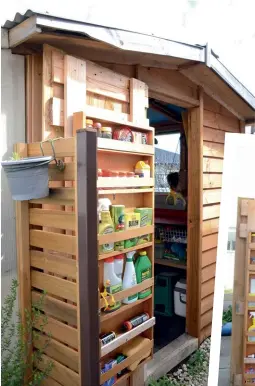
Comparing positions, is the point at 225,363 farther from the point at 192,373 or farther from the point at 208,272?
the point at 208,272

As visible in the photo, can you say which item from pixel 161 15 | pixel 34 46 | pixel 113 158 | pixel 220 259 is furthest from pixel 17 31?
pixel 220 259

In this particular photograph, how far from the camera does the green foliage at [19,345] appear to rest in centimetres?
166

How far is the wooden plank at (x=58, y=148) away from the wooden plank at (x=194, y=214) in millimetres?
1767

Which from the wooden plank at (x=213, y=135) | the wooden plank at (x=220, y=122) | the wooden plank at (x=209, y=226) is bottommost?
the wooden plank at (x=209, y=226)

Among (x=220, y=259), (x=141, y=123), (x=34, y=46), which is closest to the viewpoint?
(x=220, y=259)

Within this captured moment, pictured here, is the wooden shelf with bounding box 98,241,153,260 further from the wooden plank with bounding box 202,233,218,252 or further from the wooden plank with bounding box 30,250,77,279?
the wooden plank with bounding box 202,233,218,252

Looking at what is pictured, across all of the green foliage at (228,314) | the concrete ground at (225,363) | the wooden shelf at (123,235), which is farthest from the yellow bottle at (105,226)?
the concrete ground at (225,363)

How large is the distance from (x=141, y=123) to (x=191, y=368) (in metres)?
2.30

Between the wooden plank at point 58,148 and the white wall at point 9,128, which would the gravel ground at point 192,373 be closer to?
the white wall at point 9,128

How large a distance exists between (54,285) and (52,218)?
37 cm

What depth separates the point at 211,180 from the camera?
3.30m

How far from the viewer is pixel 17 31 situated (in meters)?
1.64

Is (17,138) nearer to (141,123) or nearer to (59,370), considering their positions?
(141,123)

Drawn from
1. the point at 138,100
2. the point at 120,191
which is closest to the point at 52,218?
the point at 120,191
